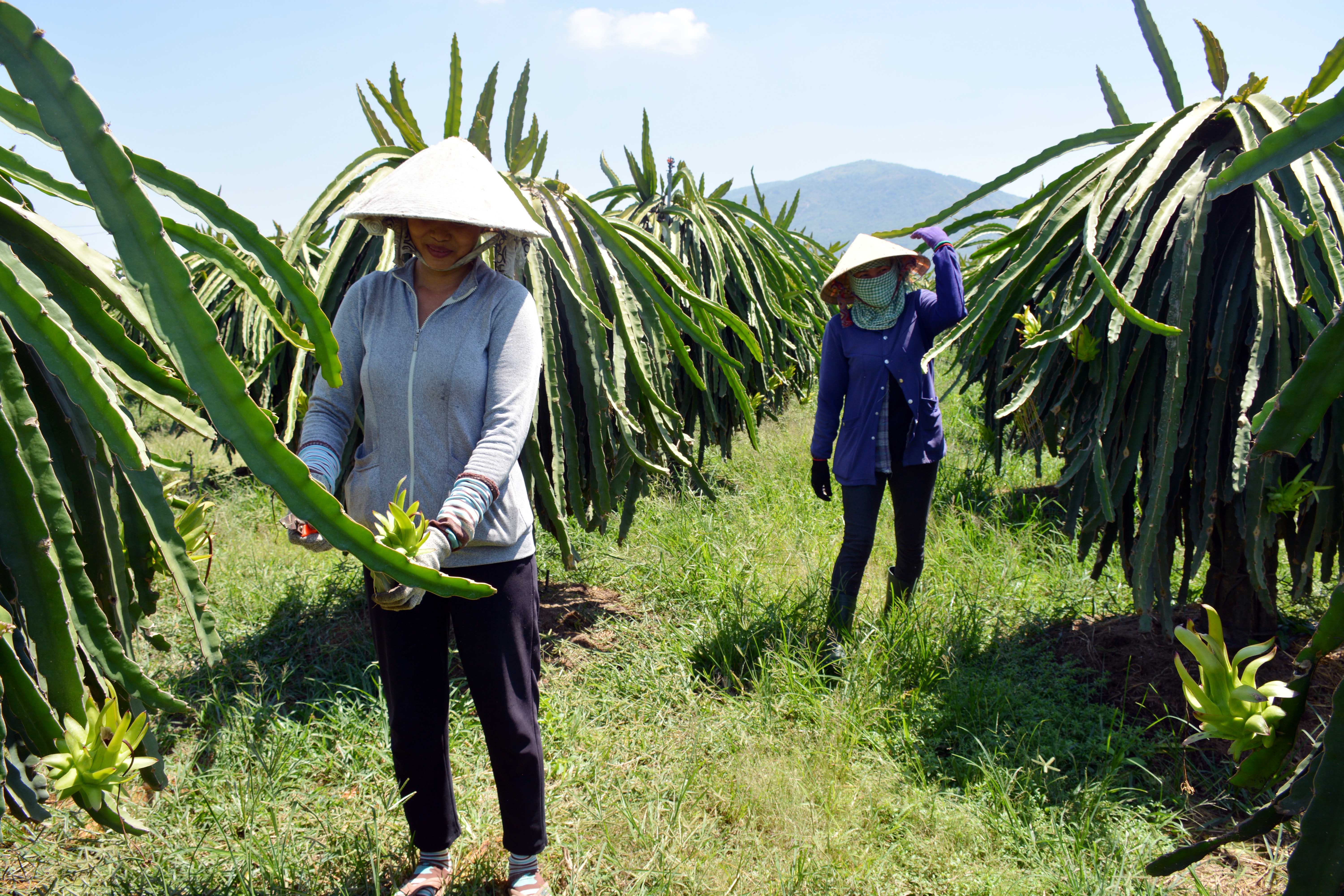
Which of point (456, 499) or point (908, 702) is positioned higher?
point (456, 499)

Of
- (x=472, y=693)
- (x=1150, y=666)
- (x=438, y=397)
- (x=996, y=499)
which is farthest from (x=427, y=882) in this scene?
(x=996, y=499)

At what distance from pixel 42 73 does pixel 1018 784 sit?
3.12m

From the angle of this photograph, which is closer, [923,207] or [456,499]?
[456,499]

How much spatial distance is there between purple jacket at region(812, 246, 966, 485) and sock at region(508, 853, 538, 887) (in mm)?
1998

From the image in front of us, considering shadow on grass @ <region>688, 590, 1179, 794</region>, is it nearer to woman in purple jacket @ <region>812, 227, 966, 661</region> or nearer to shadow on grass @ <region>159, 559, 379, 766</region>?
woman in purple jacket @ <region>812, 227, 966, 661</region>

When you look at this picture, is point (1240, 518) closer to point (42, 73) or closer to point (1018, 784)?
point (1018, 784)

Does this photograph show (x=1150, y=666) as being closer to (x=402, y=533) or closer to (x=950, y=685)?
(x=950, y=685)

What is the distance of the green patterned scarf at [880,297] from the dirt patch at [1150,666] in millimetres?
1607

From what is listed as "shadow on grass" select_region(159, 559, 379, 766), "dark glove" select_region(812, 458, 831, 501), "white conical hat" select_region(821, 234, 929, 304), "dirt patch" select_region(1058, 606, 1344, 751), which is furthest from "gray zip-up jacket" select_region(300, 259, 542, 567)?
A: "dirt patch" select_region(1058, 606, 1344, 751)

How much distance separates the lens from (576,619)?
14.2 ft

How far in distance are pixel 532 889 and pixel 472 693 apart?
23.1 inches

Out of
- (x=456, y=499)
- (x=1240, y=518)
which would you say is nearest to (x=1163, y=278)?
(x=1240, y=518)

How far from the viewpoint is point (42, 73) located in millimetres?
1150

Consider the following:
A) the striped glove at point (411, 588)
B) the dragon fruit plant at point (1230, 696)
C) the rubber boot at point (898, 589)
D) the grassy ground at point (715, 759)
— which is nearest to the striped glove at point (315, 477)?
the striped glove at point (411, 588)
